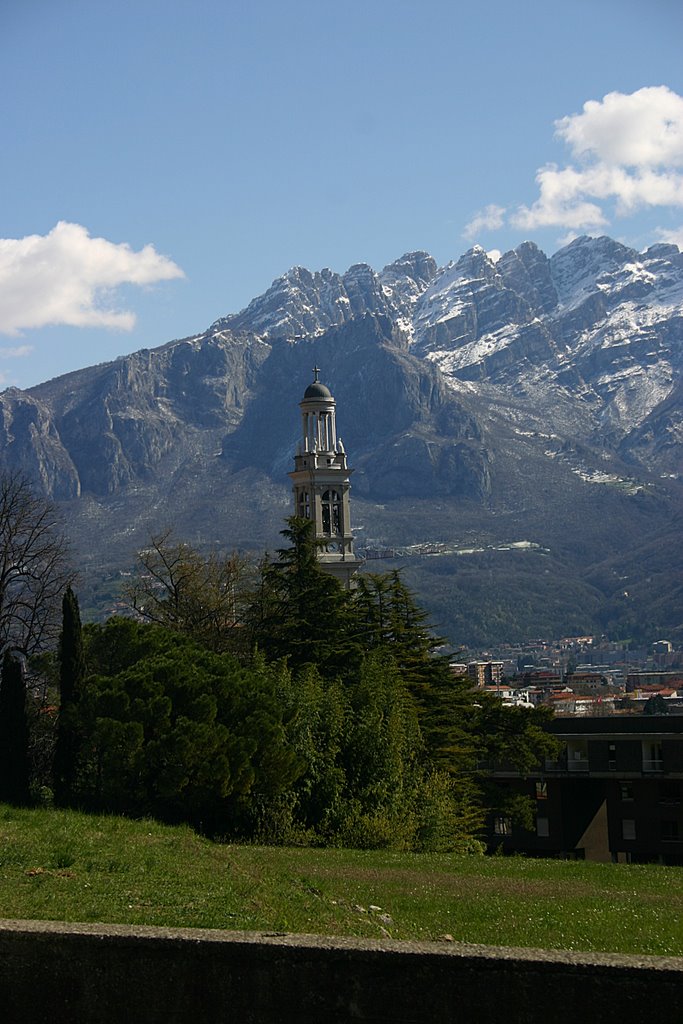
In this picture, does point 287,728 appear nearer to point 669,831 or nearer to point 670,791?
point 670,791

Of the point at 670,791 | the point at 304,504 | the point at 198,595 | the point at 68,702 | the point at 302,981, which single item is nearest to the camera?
the point at 302,981

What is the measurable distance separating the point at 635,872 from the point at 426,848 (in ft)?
28.6

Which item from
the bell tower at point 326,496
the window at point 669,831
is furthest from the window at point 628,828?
the bell tower at point 326,496

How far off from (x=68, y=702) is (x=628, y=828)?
134 feet

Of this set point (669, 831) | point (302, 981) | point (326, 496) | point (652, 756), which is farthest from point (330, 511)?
point (302, 981)

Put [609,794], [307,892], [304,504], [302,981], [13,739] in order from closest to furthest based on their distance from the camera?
[302,981] < [307,892] < [13,739] < [609,794] < [304,504]

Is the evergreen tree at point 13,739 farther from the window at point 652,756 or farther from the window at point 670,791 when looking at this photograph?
the window at point 652,756

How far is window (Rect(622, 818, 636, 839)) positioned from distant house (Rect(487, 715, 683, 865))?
46mm

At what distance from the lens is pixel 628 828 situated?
222ft

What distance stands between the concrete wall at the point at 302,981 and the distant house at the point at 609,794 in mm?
56601

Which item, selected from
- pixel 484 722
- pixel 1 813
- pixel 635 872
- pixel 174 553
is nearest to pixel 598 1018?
pixel 1 813

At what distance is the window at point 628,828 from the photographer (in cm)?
6738

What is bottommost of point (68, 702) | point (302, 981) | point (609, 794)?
point (609, 794)

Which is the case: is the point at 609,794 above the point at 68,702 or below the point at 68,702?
below
